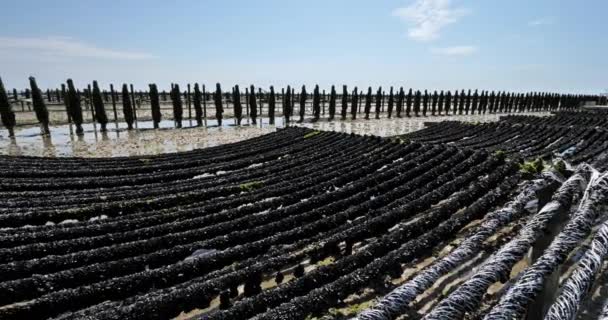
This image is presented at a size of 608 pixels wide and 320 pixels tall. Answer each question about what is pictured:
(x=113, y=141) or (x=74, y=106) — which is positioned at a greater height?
(x=74, y=106)

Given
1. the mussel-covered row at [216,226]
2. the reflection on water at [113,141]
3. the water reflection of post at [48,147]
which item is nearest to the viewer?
the mussel-covered row at [216,226]

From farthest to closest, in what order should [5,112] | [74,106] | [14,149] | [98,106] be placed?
[98,106]
[74,106]
[5,112]
[14,149]

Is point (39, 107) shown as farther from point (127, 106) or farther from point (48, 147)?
point (48, 147)

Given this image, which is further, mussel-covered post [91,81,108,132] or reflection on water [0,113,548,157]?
mussel-covered post [91,81,108,132]

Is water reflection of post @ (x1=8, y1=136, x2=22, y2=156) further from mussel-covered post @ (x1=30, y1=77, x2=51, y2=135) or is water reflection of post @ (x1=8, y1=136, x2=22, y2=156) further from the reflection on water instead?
mussel-covered post @ (x1=30, y1=77, x2=51, y2=135)

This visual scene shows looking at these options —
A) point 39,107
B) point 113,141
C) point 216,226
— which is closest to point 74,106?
point 39,107

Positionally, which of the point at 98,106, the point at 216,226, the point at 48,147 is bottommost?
the point at 48,147

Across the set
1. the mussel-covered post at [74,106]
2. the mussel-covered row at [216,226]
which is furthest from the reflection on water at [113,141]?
the mussel-covered row at [216,226]

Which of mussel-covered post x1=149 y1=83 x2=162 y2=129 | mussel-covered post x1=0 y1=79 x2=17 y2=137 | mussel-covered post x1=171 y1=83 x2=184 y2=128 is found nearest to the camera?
mussel-covered post x1=0 y1=79 x2=17 y2=137

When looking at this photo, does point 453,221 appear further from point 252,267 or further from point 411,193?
point 252,267

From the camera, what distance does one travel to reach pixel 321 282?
3.48m

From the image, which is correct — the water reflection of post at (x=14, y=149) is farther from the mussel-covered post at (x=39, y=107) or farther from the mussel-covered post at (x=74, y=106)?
the mussel-covered post at (x=74, y=106)

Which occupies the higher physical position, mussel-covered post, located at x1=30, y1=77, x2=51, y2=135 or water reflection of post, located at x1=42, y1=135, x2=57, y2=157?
mussel-covered post, located at x1=30, y1=77, x2=51, y2=135

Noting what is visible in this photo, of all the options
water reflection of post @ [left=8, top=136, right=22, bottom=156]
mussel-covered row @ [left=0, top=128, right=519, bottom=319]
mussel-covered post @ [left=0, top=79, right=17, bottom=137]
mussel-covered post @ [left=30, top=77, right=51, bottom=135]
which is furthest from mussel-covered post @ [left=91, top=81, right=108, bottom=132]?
mussel-covered row @ [left=0, top=128, right=519, bottom=319]
